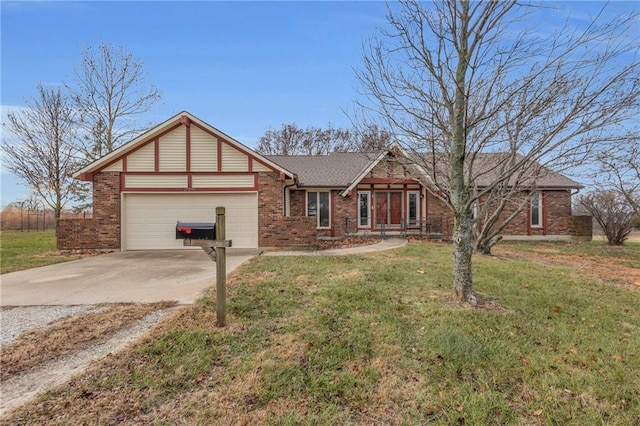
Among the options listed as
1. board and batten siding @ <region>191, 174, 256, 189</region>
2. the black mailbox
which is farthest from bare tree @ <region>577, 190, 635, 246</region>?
the black mailbox

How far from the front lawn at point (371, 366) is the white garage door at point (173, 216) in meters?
6.83

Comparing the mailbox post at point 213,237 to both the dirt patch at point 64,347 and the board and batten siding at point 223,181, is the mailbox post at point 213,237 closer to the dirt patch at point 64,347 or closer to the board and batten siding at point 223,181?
the dirt patch at point 64,347

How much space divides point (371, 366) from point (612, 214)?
1842 cm

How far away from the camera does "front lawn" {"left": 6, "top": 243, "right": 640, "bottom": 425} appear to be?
93.4 inches

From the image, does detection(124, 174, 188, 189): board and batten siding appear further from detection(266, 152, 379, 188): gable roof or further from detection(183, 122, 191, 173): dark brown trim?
detection(266, 152, 379, 188): gable roof

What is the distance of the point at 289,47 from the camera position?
11.4m

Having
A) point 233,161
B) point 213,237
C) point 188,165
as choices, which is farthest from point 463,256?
→ point 188,165

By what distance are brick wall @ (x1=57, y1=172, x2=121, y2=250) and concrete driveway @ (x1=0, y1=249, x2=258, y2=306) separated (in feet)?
6.10

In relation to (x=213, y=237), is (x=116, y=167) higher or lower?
higher

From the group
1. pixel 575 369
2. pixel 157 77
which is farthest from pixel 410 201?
pixel 157 77

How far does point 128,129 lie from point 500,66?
21.4 metres

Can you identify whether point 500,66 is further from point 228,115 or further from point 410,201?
point 228,115

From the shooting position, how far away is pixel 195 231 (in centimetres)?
410

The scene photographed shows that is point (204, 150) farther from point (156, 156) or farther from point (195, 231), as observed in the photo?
point (195, 231)
